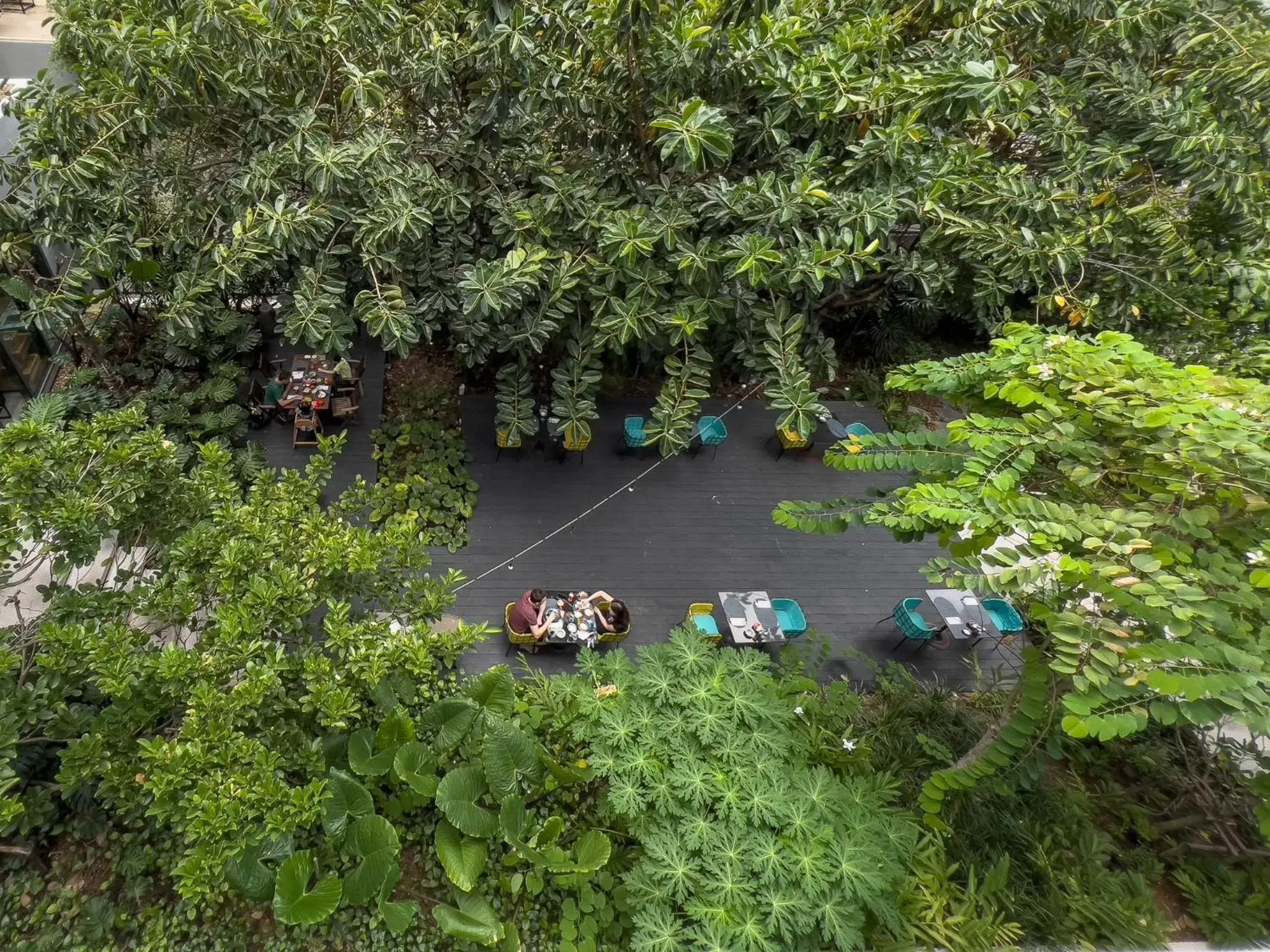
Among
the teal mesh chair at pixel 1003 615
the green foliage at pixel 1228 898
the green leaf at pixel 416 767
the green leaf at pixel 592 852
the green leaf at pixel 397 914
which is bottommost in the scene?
the green foliage at pixel 1228 898

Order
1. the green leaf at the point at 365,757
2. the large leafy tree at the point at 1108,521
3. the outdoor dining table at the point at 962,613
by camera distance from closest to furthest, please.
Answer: the large leafy tree at the point at 1108,521, the green leaf at the point at 365,757, the outdoor dining table at the point at 962,613

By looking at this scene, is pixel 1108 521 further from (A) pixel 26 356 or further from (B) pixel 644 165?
(A) pixel 26 356

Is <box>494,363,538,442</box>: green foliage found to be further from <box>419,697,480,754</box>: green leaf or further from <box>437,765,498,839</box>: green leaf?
<box>437,765,498,839</box>: green leaf

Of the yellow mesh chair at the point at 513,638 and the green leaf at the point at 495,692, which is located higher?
the green leaf at the point at 495,692

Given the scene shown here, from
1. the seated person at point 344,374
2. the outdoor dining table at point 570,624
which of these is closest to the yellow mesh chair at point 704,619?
the outdoor dining table at point 570,624

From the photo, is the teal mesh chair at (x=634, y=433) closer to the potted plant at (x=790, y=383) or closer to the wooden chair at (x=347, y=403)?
the potted plant at (x=790, y=383)

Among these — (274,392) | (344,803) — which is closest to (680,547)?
(344,803)

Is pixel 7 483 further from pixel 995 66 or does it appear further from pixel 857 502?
pixel 995 66
